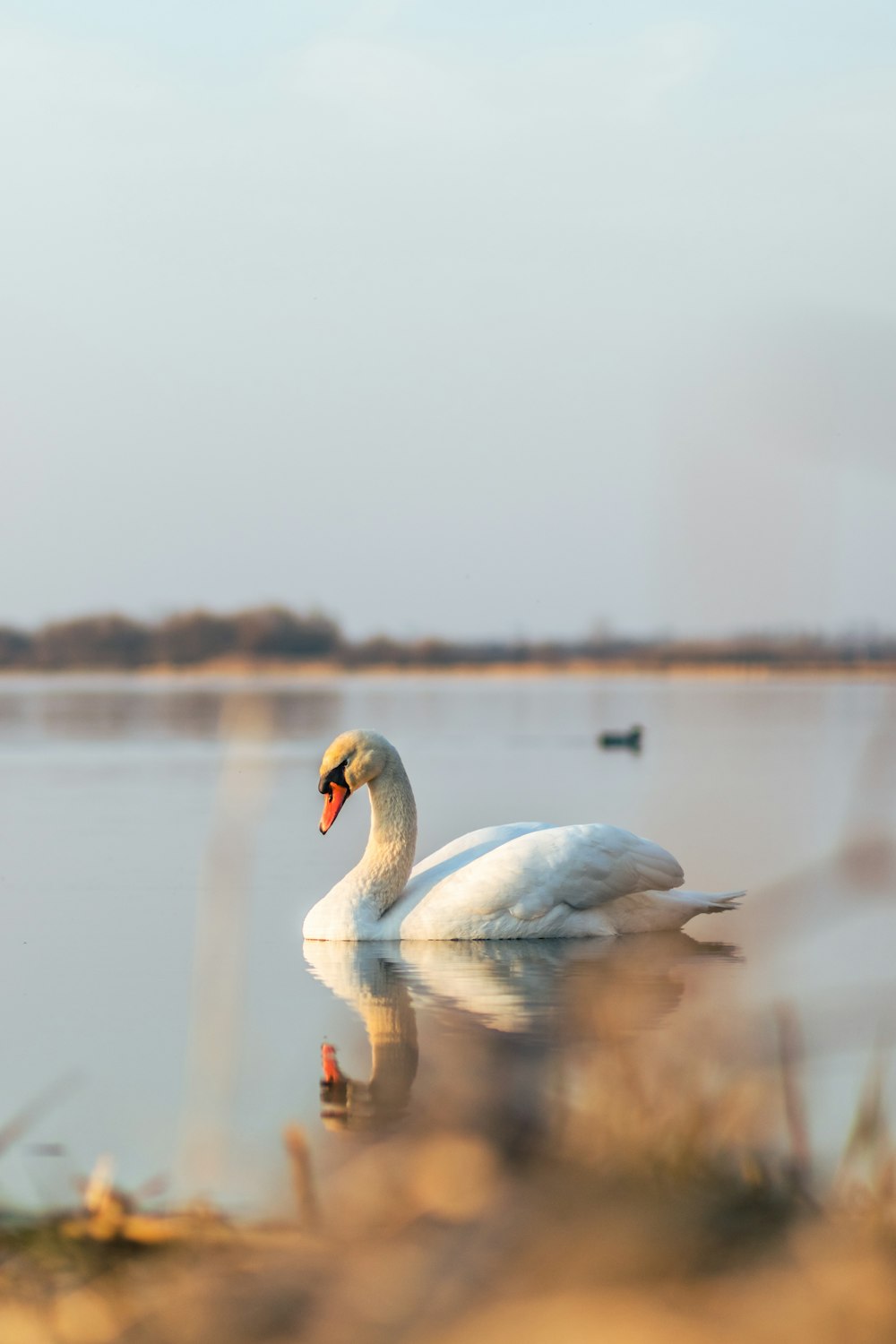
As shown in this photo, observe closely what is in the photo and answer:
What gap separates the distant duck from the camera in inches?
1198

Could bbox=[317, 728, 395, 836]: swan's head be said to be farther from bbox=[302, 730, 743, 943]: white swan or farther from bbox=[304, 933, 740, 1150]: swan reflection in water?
bbox=[304, 933, 740, 1150]: swan reflection in water

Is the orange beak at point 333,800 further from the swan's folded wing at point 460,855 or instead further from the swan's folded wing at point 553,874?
the swan's folded wing at point 553,874

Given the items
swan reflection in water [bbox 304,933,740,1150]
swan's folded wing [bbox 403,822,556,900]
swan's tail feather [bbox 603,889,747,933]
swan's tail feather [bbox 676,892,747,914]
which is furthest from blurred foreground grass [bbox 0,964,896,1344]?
swan's tail feather [bbox 676,892,747,914]

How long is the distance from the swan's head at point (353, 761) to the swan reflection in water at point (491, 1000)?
1.08 meters

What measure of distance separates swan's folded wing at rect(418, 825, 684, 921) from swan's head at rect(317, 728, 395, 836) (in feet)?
3.22

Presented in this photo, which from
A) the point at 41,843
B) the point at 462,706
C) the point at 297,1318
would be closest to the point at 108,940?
the point at 41,843

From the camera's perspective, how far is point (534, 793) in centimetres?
2048

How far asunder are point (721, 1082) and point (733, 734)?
31.5 m

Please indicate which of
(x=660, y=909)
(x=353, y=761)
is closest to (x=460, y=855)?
(x=353, y=761)

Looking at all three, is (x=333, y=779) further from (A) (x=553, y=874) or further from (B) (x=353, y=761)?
(A) (x=553, y=874)

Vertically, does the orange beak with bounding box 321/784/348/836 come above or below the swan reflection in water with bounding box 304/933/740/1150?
above

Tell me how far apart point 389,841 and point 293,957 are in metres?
0.98

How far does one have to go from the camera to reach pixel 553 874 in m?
9.73

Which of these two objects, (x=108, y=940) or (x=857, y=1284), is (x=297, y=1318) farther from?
(x=108, y=940)
